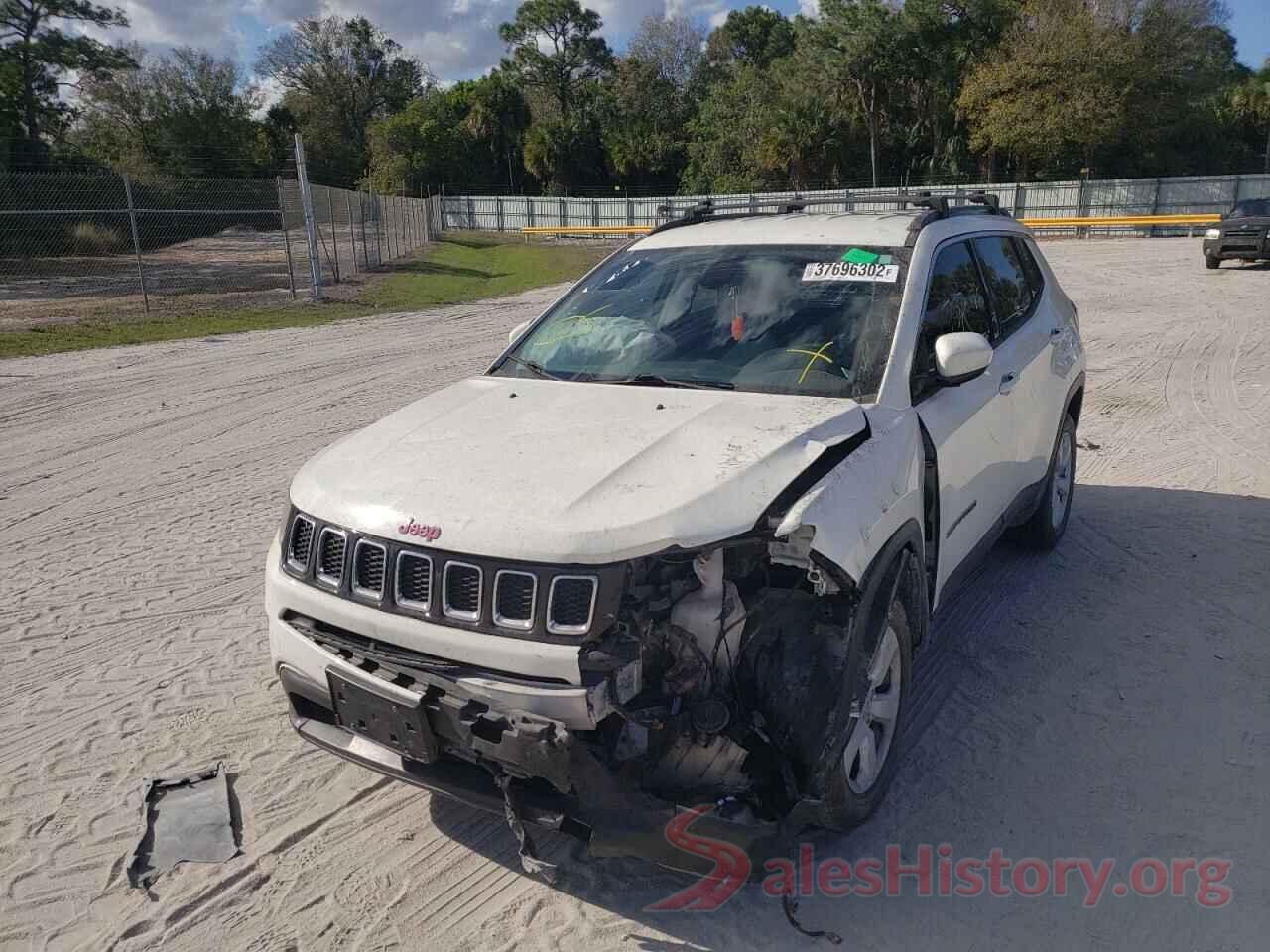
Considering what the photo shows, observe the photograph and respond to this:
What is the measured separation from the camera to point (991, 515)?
441 cm

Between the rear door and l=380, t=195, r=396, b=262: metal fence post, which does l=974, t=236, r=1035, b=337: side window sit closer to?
the rear door

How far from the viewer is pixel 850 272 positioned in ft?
12.8

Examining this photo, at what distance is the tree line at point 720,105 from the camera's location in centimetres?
3956

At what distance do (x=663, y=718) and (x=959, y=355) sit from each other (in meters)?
1.78

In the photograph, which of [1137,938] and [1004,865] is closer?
[1137,938]

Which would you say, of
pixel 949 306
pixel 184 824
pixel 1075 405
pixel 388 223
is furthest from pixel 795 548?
pixel 388 223

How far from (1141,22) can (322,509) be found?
47.7m

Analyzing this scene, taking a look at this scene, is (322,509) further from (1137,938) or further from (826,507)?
(1137,938)

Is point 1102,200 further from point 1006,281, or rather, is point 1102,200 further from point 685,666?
point 685,666

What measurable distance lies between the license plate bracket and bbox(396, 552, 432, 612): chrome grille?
276 mm

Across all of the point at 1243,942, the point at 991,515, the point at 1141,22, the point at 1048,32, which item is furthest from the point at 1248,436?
the point at 1141,22

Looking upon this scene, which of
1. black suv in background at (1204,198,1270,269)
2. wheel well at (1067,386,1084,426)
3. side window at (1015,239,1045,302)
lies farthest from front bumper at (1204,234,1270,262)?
side window at (1015,239,1045,302)

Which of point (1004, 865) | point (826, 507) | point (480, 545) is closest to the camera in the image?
point (480, 545)

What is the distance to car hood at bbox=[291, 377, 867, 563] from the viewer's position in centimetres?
261
